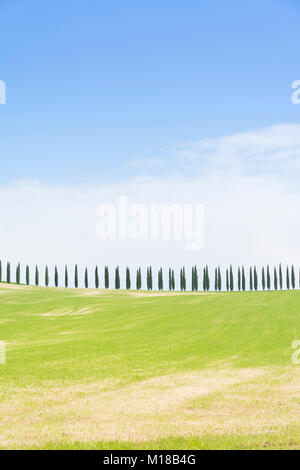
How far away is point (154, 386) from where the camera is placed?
906 inches

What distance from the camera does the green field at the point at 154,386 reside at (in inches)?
578

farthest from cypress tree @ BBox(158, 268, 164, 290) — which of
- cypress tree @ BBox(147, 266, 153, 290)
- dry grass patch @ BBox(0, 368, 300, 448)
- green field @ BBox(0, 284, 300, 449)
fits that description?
dry grass patch @ BBox(0, 368, 300, 448)

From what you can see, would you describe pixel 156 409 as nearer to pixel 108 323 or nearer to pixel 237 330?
pixel 237 330

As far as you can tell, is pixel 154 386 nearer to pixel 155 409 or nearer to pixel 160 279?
pixel 155 409

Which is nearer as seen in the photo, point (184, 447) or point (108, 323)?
point (184, 447)

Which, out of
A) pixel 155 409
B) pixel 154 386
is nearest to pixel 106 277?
pixel 154 386

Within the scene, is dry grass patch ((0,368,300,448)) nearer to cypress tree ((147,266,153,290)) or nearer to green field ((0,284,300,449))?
green field ((0,284,300,449))

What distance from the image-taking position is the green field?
1467cm

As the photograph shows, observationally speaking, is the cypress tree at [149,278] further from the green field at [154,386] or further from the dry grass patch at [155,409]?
the dry grass patch at [155,409]

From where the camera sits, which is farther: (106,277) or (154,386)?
(106,277)

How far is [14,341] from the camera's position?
45.8m

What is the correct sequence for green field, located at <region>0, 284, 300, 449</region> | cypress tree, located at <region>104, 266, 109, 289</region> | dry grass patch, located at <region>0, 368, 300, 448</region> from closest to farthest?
1. green field, located at <region>0, 284, 300, 449</region>
2. dry grass patch, located at <region>0, 368, 300, 448</region>
3. cypress tree, located at <region>104, 266, 109, 289</region>
